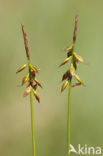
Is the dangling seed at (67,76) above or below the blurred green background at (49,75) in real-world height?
above

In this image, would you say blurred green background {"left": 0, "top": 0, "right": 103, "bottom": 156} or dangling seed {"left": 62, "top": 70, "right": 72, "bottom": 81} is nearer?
dangling seed {"left": 62, "top": 70, "right": 72, "bottom": 81}

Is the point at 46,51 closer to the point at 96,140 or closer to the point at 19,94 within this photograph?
the point at 19,94

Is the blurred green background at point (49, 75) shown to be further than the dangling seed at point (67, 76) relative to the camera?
Yes

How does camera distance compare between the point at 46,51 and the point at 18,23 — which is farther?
the point at 18,23

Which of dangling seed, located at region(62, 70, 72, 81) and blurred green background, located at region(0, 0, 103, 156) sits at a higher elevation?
dangling seed, located at region(62, 70, 72, 81)

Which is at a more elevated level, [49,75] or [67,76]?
[67,76]

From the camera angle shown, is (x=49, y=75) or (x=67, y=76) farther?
(x=49, y=75)

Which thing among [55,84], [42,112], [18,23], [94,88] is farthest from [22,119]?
[18,23]

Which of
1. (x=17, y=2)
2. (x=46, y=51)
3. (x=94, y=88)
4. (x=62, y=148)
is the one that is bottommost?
(x=62, y=148)
